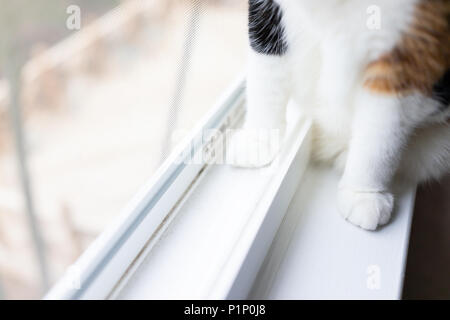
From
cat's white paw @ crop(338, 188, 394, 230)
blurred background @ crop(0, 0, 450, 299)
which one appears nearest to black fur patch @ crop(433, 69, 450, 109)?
cat's white paw @ crop(338, 188, 394, 230)

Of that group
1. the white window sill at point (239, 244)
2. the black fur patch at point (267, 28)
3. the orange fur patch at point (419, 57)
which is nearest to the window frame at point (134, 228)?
the white window sill at point (239, 244)

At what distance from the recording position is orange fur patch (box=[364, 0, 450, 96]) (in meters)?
0.63

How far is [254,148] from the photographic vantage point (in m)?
0.78

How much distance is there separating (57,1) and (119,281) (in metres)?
0.38

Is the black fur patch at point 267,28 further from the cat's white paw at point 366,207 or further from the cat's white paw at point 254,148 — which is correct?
the cat's white paw at point 366,207

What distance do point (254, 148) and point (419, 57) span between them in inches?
11.8

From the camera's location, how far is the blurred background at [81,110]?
1.87 ft

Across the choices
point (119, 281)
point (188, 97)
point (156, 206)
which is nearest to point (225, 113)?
point (188, 97)

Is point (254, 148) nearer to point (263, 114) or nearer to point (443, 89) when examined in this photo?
point (263, 114)

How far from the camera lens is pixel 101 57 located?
0.71 m

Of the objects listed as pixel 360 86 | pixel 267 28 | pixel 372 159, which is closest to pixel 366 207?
pixel 372 159

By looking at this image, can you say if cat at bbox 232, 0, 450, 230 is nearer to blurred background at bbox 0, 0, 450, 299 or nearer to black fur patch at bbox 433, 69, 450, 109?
black fur patch at bbox 433, 69, 450, 109
